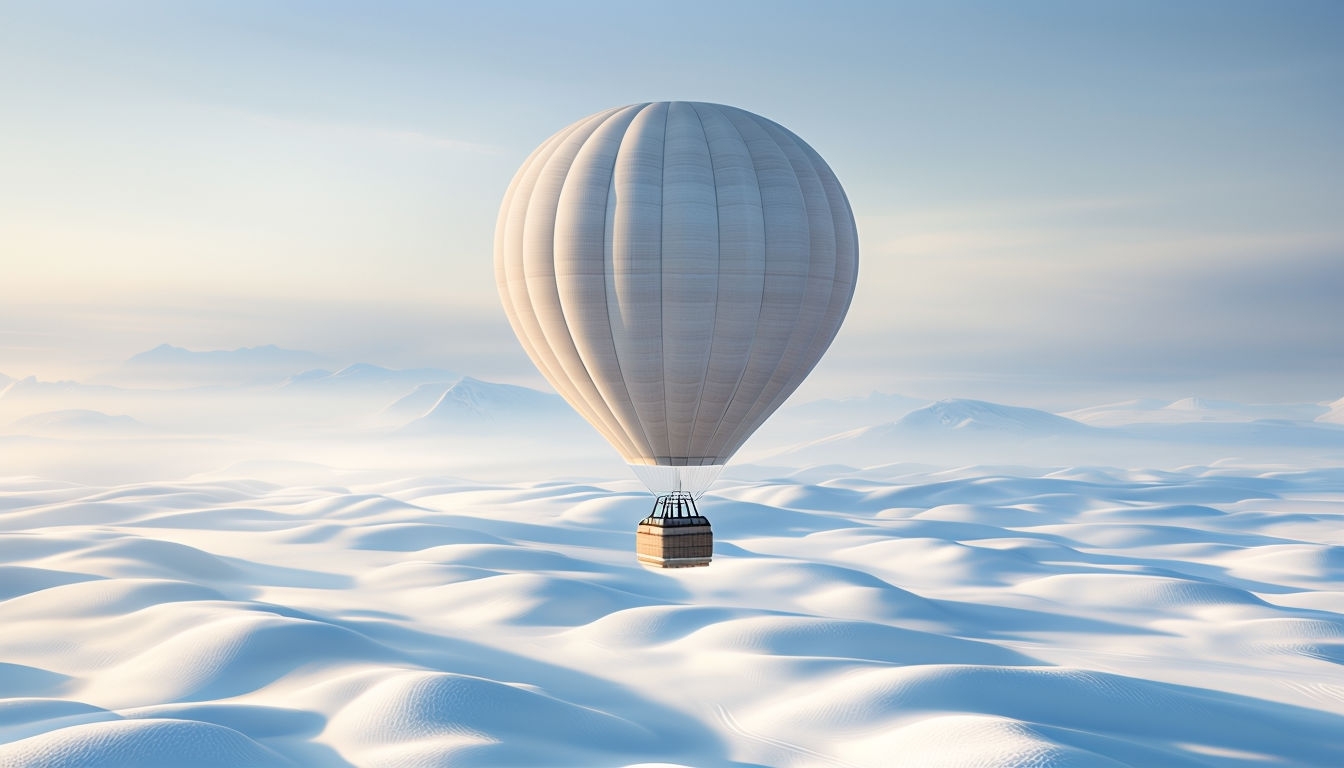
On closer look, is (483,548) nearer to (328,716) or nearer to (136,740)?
(328,716)

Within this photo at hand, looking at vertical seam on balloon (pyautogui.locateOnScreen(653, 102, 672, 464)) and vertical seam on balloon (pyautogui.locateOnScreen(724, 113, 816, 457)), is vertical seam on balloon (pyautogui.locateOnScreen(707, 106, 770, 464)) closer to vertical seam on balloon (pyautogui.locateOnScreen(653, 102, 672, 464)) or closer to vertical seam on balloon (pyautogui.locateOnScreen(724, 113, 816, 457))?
vertical seam on balloon (pyautogui.locateOnScreen(724, 113, 816, 457))

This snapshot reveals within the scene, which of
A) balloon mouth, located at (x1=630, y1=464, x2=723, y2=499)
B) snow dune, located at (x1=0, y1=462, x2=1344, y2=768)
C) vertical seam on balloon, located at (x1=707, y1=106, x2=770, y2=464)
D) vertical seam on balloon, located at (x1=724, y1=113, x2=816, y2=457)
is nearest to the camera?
vertical seam on balloon, located at (x1=707, y1=106, x2=770, y2=464)

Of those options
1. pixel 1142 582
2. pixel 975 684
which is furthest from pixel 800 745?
pixel 1142 582

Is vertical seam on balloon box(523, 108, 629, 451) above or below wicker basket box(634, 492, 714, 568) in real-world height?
above

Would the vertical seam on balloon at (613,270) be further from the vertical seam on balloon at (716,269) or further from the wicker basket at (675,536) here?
the wicker basket at (675,536)

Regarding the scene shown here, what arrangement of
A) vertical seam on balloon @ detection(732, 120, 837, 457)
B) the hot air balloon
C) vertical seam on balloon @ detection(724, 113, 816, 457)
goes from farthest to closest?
vertical seam on balloon @ detection(732, 120, 837, 457)
vertical seam on balloon @ detection(724, 113, 816, 457)
the hot air balloon

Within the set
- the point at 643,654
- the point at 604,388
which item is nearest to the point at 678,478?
the point at 604,388

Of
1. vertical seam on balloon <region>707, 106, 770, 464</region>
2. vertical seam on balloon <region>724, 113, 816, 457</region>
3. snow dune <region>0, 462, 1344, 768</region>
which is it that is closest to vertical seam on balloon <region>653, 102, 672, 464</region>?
vertical seam on balloon <region>707, 106, 770, 464</region>
